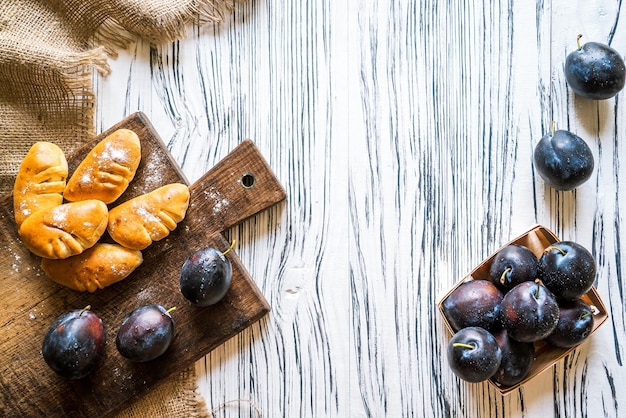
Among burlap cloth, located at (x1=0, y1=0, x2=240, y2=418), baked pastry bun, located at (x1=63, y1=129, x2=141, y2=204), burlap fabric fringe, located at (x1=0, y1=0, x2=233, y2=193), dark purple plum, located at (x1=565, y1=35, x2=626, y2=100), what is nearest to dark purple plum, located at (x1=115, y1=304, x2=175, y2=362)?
burlap cloth, located at (x1=0, y1=0, x2=240, y2=418)

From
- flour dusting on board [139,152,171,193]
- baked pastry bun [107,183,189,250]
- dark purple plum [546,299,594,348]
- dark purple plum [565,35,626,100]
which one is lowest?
dark purple plum [546,299,594,348]

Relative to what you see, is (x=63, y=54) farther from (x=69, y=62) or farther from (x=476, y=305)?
(x=476, y=305)

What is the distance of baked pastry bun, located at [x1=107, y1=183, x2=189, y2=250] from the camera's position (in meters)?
1.17

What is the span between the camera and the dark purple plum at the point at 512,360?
1.12m

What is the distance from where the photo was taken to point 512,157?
1.26m

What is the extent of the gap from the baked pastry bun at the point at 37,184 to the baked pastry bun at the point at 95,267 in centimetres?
11

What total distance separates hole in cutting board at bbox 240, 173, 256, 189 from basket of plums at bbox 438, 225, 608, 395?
0.44 metres

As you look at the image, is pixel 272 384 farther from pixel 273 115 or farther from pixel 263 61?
pixel 263 61

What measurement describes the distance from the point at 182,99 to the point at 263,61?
0.19 meters

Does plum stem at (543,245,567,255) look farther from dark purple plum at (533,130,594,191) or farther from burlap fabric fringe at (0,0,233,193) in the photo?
burlap fabric fringe at (0,0,233,193)

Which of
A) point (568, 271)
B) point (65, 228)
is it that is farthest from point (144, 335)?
point (568, 271)

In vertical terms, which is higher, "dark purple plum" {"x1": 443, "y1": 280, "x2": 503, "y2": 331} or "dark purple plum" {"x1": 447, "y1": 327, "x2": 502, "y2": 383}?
"dark purple plum" {"x1": 443, "y1": 280, "x2": 503, "y2": 331}

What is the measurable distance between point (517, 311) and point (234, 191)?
1.93 ft

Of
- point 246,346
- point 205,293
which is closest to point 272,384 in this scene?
point 246,346
